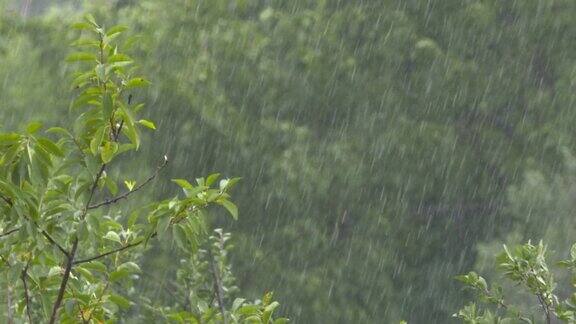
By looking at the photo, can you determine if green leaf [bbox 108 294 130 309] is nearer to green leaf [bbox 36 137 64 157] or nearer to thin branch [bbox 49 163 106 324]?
thin branch [bbox 49 163 106 324]

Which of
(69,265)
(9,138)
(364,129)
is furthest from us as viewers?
(364,129)

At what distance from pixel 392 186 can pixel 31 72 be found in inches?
210

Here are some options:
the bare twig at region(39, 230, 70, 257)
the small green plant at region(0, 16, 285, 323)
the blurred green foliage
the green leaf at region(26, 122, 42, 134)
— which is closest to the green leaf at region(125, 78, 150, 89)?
the small green plant at region(0, 16, 285, 323)

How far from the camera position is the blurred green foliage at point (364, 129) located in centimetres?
1316

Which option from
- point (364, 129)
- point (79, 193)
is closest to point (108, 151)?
point (79, 193)

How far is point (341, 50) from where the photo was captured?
44.7 ft

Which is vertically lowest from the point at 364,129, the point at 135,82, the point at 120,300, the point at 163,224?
the point at 364,129

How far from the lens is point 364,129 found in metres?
13.4

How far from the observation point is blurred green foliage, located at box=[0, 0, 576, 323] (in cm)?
1316

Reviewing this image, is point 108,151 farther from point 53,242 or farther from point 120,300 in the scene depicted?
point 120,300

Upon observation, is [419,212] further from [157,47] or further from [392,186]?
[157,47]

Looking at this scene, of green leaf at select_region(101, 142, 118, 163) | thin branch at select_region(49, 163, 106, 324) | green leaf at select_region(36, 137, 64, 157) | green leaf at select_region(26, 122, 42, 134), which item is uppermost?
green leaf at select_region(26, 122, 42, 134)

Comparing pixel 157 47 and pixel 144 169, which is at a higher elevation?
pixel 157 47

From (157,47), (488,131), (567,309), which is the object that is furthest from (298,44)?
(567,309)
